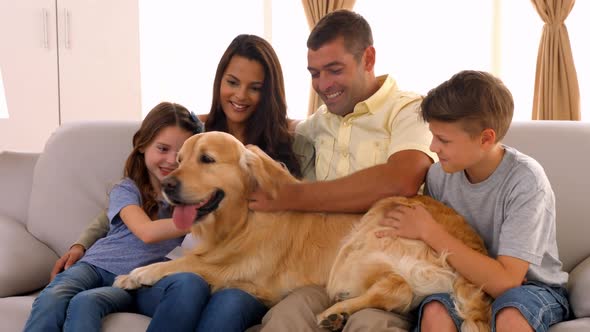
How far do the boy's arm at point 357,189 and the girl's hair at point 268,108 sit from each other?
35 centimetres

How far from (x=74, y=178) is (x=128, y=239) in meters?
0.51

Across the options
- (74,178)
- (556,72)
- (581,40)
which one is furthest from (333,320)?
(581,40)

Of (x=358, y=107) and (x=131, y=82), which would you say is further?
(x=131, y=82)

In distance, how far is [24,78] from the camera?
5.40 metres

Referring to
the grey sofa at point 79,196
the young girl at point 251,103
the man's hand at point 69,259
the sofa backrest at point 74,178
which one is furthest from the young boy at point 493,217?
the sofa backrest at point 74,178

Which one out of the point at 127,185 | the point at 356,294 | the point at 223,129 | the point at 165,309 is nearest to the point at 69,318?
the point at 165,309

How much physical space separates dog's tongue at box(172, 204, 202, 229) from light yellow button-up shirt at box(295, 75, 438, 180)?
595 millimetres

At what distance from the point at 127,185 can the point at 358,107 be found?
86 cm

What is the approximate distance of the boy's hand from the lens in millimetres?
1960

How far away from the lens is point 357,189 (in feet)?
7.22

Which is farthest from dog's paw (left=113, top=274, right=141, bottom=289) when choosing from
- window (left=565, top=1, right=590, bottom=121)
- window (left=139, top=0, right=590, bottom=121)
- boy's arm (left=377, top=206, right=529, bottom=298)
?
window (left=565, top=1, right=590, bottom=121)

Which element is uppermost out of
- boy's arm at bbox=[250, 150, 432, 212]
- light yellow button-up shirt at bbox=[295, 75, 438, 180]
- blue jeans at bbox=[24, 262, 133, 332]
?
light yellow button-up shirt at bbox=[295, 75, 438, 180]

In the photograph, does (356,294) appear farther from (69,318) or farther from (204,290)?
(69,318)

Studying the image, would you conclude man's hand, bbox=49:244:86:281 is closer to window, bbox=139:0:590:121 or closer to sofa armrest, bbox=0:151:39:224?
sofa armrest, bbox=0:151:39:224
